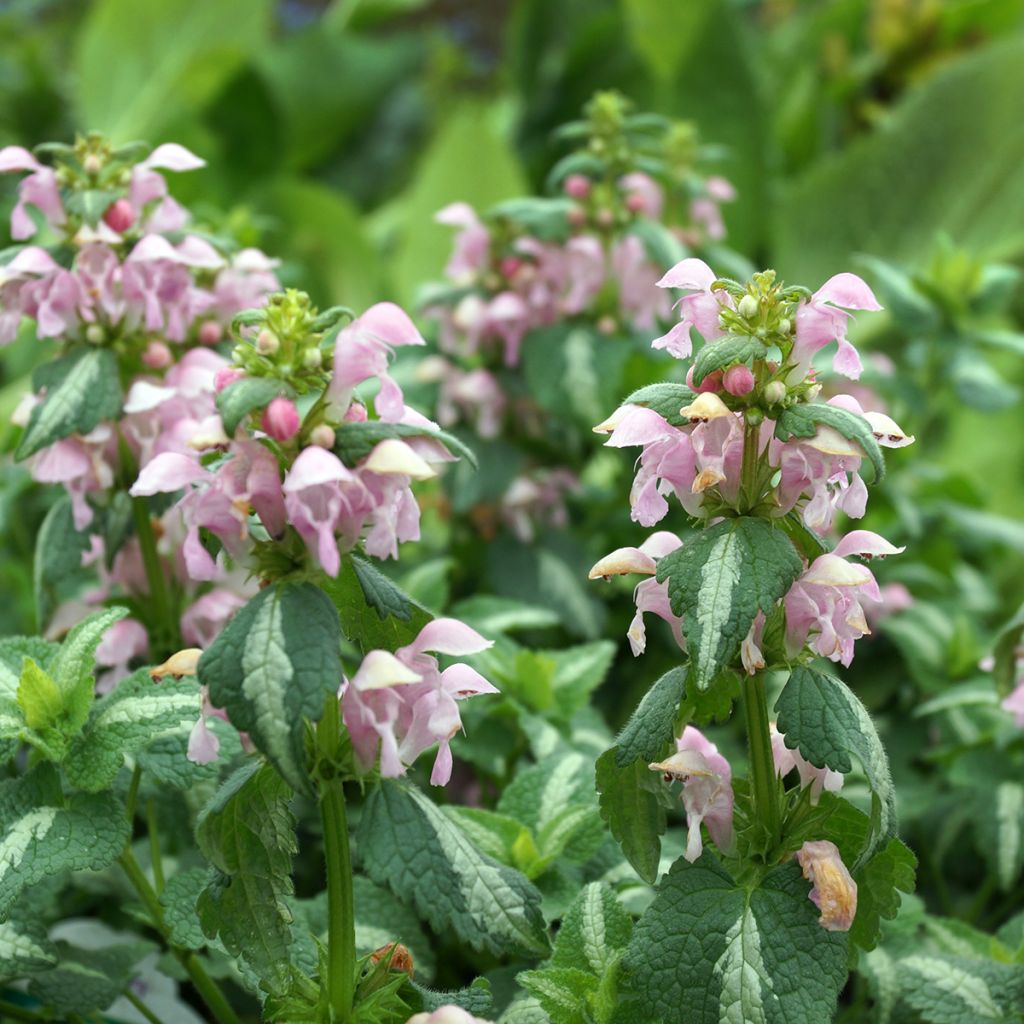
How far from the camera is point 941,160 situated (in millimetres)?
2662

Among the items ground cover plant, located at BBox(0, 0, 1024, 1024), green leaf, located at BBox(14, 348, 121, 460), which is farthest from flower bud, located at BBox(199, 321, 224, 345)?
green leaf, located at BBox(14, 348, 121, 460)

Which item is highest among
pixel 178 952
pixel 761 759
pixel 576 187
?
pixel 576 187

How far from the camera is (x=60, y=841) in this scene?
903 millimetres

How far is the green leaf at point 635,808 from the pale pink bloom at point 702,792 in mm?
16

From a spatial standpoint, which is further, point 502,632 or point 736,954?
point 502,632

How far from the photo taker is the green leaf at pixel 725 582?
75 cm

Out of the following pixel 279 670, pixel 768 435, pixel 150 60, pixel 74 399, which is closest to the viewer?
pixel 279 670

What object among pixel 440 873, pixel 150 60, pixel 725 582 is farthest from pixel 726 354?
pixel 150 60

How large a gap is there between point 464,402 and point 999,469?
125 cm

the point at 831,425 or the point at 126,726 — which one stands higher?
the point at 831,425

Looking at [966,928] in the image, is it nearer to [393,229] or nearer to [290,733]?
[290,733]

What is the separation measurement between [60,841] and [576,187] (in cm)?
104

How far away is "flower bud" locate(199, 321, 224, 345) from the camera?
132cm

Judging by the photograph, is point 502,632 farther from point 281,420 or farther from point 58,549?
point 281,420
